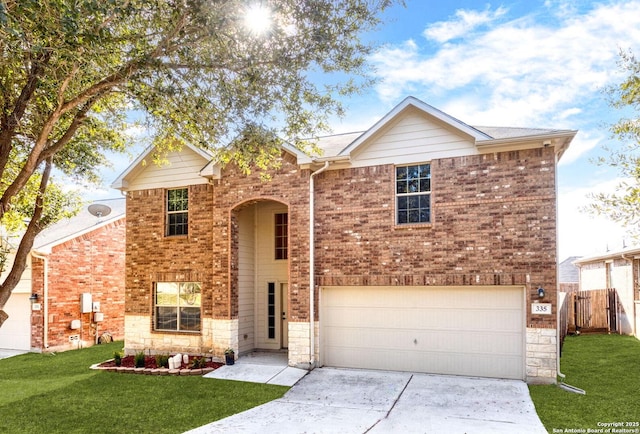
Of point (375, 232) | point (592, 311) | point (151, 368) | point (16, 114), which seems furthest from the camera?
point (592, 311)

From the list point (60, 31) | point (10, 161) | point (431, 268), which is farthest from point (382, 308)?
point (10, 161)

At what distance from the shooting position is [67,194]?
13039 mm

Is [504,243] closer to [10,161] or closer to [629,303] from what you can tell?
[629,303]

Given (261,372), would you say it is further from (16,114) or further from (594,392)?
(16,114)

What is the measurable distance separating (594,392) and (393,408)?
13.9 ft

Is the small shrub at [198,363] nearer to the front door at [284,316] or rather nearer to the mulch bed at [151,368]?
the mulch bed at [151,368]

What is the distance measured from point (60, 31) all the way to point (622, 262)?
811 inches

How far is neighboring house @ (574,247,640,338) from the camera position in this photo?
1658 cm

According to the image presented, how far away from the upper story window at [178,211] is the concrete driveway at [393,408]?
20.0 feet

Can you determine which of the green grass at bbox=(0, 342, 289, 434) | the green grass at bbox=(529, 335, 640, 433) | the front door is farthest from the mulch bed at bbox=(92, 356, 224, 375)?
the green grass at bbox=(529, 335, 640, 433)

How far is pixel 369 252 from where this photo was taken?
38.2 ft

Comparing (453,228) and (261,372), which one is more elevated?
(453,228)

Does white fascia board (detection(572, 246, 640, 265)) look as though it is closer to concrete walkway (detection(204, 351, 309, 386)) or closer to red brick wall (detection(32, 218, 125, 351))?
concrete walkway (detection(204, 351, 309, 386))

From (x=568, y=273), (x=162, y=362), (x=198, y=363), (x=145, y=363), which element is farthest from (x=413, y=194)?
(x=568, y=273)
